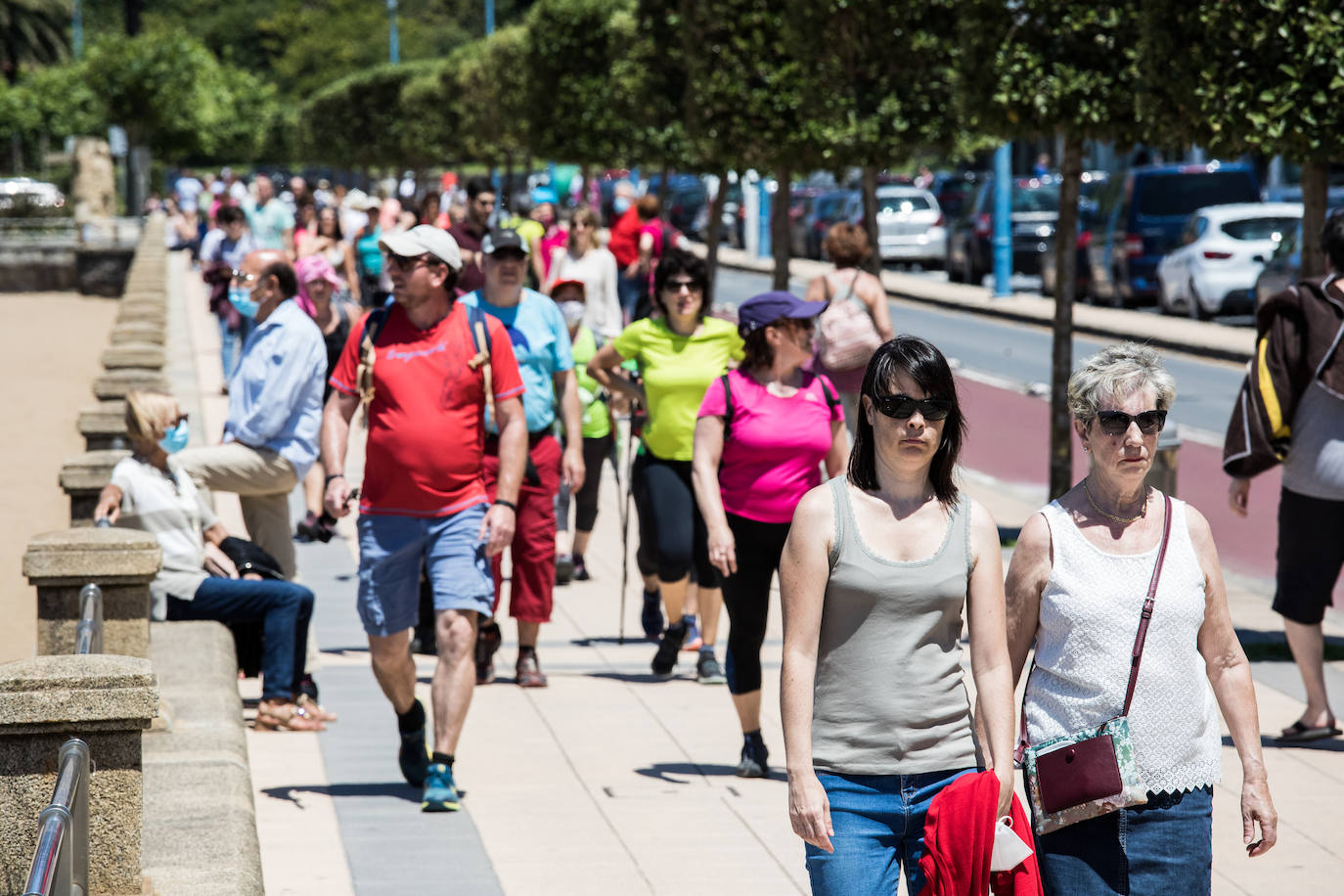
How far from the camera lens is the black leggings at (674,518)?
8.14 m

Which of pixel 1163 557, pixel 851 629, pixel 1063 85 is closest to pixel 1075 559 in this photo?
pixel 1163 557

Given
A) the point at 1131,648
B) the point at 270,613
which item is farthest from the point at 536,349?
the point at 1131,648

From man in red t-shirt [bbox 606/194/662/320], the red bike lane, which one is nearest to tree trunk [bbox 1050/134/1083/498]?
the red bike lane

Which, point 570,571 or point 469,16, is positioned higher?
point 469,16

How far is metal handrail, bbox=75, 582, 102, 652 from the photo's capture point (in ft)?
19.0

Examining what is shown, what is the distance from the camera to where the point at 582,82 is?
31.7 meters

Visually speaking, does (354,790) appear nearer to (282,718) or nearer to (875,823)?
(282,718)

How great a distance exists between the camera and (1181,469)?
14.9 metres

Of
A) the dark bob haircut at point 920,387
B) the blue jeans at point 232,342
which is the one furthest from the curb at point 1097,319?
the dark bob haircut at point 920,387

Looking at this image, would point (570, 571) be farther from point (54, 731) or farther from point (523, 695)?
point (54, 731)

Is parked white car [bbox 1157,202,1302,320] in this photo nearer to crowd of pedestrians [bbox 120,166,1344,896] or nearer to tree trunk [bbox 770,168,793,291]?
tree trunk [bbox 770,168,793,291]

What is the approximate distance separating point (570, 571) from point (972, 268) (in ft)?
81.0

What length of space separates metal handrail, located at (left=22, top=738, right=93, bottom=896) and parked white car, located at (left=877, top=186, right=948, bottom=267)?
35.2m

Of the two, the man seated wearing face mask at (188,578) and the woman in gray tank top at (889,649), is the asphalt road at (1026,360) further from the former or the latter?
the woman in gray tank top at (889,649)
